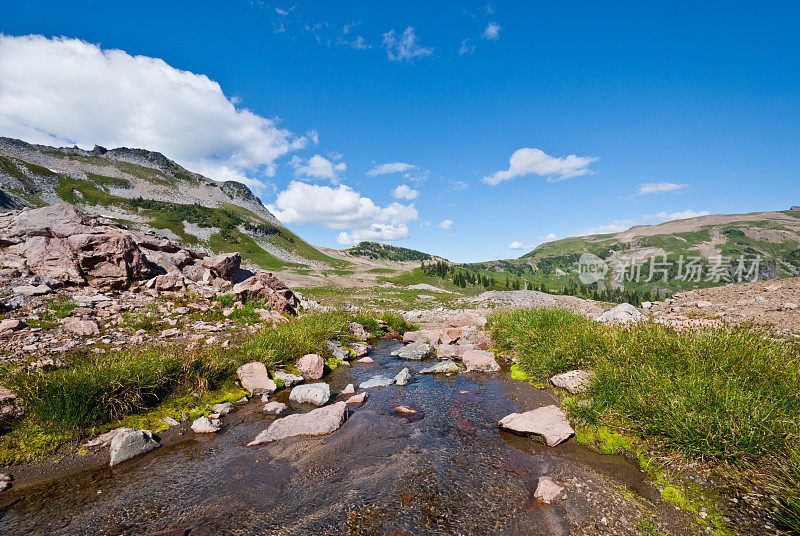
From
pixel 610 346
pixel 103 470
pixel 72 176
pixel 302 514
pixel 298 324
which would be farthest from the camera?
pixel 72 176

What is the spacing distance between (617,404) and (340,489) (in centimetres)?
693

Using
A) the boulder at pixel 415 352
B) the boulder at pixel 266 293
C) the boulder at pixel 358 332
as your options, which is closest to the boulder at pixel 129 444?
the boulder at pixel 415 352

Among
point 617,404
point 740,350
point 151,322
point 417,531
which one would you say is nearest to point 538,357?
point 617,404

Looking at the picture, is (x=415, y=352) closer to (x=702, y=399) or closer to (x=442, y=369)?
(x=442, y=369)

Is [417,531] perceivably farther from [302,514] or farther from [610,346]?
[610,346]

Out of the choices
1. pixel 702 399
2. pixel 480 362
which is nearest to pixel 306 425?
pixel 480 362

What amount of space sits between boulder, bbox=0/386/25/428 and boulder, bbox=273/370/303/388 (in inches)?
248

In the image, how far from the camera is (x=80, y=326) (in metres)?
11.3

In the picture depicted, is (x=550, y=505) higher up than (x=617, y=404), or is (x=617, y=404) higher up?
(x=617, y=404)

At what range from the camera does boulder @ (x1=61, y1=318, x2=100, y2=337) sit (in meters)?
11.1

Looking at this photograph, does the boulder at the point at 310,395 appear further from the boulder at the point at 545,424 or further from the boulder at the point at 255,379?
the boulder at the point at 545,424

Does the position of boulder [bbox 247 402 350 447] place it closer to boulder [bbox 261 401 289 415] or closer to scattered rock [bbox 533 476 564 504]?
boulder [bbox 261 401 289 415]

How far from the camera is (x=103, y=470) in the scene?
6.44 m

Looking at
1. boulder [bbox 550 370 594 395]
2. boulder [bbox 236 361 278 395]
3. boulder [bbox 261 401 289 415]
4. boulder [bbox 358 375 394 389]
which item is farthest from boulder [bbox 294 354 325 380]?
boulder [bbox 550 370 594 395]
